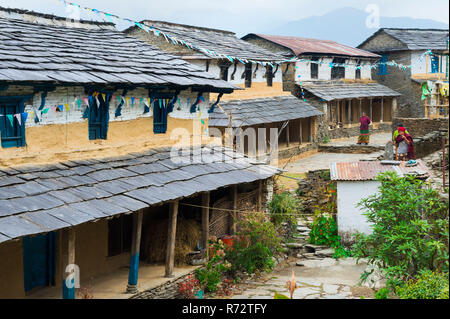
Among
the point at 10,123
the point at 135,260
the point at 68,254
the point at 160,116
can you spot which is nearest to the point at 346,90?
the point at 160,116

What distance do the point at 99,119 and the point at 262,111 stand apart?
47.6 feet

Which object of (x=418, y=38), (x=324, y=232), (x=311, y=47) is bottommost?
(x=324, y=232)

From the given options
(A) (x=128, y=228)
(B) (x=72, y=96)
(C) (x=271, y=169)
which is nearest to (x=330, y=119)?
(C) (x=271, y=169)

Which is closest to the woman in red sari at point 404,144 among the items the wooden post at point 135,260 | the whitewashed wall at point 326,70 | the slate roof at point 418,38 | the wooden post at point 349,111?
the wooden post at point 135,260

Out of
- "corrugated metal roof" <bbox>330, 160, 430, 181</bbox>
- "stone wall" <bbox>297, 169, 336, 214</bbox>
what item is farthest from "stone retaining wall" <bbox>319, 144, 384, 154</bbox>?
"corrugated metal roof" <bbox>330, 160, 430, 181</bbox>

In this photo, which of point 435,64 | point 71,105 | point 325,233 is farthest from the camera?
point 435,64

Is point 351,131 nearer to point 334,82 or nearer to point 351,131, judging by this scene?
point 351,131

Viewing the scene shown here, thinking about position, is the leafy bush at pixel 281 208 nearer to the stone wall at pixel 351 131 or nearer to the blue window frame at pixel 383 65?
the stone wall at pixel 351 131

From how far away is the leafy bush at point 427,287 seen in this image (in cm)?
895

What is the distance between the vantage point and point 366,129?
27938 millimetres

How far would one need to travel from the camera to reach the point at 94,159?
11633 millimetres

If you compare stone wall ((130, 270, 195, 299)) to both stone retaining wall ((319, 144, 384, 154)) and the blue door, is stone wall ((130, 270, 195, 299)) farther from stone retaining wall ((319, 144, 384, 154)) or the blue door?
stone retaining wall ((319, 144, 384, 154))

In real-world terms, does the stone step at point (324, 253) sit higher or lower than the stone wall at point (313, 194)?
lower

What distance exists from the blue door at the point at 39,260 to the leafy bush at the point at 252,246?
177 inches
